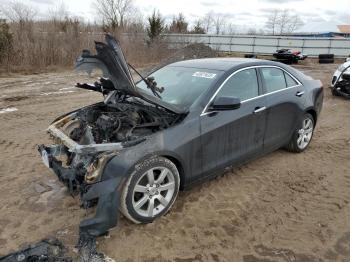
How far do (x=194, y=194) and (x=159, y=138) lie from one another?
110cm

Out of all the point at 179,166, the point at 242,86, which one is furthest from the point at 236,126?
the point at 179,166

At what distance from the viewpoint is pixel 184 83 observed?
431 centimetres

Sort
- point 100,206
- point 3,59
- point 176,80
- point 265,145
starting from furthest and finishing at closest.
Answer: point 3,59, point 265,145, point 176,80, point 100,206

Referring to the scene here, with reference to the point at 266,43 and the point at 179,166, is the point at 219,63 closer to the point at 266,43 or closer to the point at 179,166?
the point at 179,166

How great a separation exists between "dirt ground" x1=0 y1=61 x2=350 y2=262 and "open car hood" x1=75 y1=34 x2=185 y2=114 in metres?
1.48

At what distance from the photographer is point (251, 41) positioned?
27344 millimetres

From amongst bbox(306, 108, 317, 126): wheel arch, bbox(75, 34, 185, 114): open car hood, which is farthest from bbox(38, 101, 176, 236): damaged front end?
bbox(306, 108, 317, 126): wheel arch

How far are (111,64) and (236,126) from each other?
5.62ft

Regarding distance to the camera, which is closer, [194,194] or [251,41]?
[194,194]

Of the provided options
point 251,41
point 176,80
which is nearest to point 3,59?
point 176,80

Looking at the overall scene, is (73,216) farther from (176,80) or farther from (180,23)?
(180,23)

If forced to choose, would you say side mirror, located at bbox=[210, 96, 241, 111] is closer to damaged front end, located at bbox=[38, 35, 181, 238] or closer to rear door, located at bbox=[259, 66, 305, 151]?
damaged front end, located at bbox=[38, 35, 181, 238]

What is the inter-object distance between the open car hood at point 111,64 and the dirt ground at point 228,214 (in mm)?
1476

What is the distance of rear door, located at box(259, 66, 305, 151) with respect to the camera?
15.4ft
